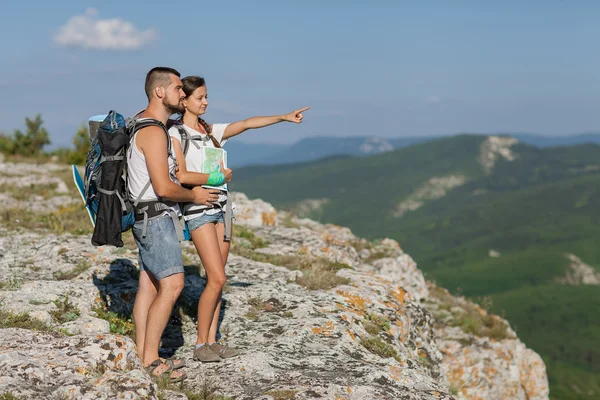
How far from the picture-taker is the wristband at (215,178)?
6941 mm

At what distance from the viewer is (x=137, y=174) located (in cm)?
634

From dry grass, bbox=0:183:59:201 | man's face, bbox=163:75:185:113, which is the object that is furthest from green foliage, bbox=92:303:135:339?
dry grass, bbox=0:183:59:201

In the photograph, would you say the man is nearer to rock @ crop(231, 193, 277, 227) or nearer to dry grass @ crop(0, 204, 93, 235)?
dry grass @ crop(0, 204, 93, 235)

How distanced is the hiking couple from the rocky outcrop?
39cm

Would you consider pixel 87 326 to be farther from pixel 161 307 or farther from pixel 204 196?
pixel 204 196

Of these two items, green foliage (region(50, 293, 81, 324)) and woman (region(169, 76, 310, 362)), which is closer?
woman (region(169, 76, 310, 362))

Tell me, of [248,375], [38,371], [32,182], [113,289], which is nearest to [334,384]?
[248,375]

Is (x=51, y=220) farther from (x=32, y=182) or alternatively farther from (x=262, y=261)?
(x=32, y=182)

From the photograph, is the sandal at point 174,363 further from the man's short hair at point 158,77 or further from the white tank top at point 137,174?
the man's short hair at point 158,77

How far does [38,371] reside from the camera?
568 cm

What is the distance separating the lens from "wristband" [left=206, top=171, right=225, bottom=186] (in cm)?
694

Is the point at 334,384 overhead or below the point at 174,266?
below

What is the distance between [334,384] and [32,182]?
1974 cm

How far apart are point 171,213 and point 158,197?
0.26 meters
